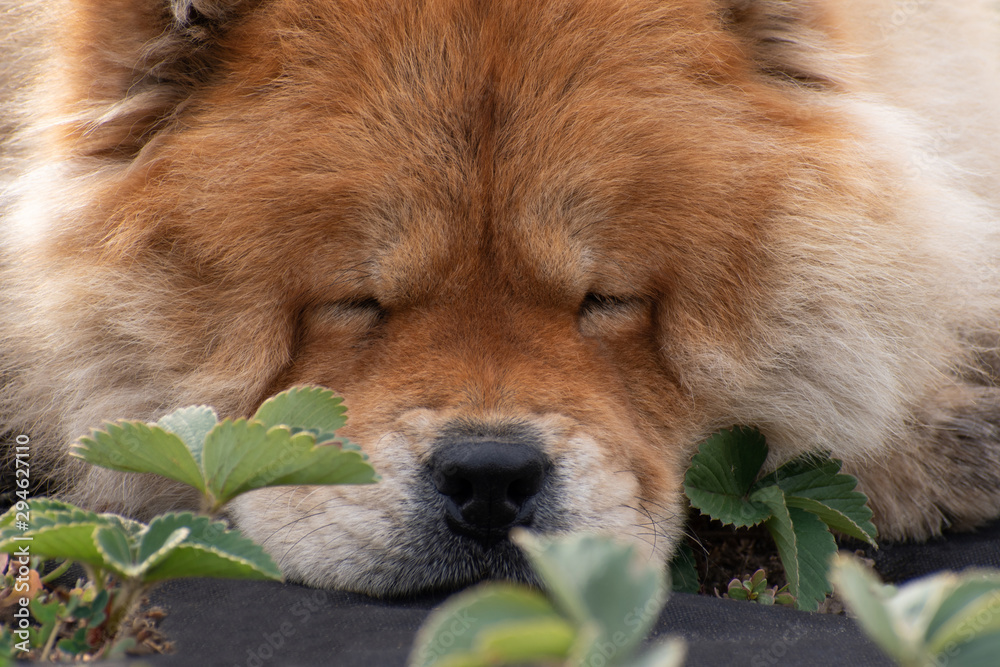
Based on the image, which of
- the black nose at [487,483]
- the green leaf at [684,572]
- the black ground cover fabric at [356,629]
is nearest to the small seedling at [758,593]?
the green leaf at [684,572]

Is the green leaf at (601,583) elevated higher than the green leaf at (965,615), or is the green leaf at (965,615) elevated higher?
the green leaf at (601,583)

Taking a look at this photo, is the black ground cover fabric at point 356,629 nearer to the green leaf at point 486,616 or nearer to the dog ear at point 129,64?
the green leaf at point 486,616

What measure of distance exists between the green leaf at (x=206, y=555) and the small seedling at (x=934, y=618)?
682 millimetres

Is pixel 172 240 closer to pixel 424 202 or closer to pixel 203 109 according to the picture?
pixel 203 109

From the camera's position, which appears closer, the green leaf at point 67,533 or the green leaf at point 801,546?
the green leaf at point 67,533

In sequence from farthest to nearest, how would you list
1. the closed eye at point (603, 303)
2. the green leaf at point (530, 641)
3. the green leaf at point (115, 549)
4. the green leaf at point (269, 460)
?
the closed eye at point (603, 303), the green leaf at point (269, 460), the green leaf at point (115, 549), the green leaf at point (530, 641)

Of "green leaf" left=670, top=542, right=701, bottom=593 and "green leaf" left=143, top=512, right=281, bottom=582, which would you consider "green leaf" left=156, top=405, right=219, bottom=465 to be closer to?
"green leaf" left=143, top=512, right=281, bottom=582

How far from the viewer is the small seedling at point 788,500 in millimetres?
1809

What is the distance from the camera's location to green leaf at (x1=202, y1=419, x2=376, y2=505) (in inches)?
45.2

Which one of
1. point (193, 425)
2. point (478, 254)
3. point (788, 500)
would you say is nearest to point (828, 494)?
point (788, 500)

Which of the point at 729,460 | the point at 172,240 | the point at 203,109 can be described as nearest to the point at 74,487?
the point at 172,240

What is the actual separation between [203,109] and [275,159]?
0.29m

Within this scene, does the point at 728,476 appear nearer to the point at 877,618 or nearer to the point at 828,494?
the point at 828,494

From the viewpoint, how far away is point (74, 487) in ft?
7.75
